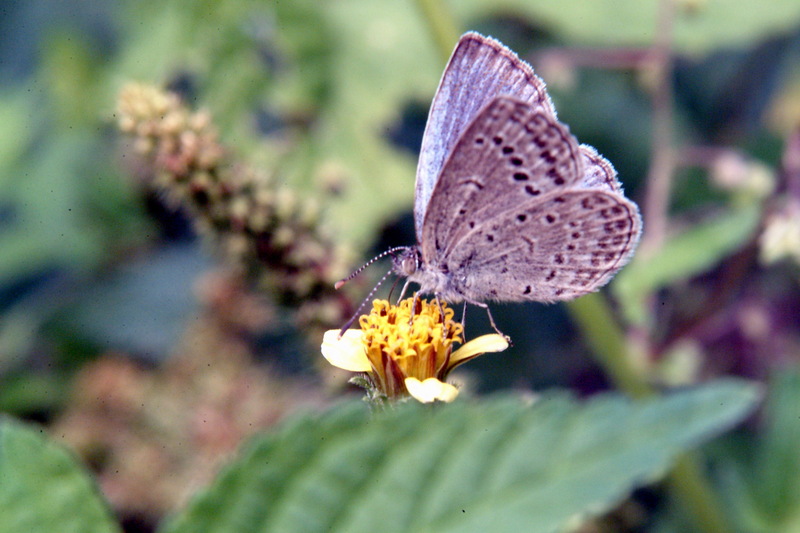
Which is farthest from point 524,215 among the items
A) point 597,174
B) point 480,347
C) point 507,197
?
point 480,347

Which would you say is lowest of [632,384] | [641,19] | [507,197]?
[632,384]

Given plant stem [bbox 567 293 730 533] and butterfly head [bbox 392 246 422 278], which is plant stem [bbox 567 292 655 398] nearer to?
plant stem [bbox 567 293 730 533]

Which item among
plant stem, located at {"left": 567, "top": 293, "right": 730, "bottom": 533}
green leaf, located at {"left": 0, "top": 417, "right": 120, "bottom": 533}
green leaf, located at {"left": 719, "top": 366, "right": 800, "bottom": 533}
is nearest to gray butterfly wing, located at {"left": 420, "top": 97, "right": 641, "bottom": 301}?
plant stem, located at {"left": 567, "top": 293, "right": 730, "bottom": 533}

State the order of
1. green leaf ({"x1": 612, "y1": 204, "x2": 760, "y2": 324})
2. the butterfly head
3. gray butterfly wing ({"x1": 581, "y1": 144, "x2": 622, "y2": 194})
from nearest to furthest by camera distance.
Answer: gray butterfly wing ({"x1": 581, "y1": 144, "x2": 622, "y2": 194})
the butterfly head
green leaf ({"x1": 612, "y1": 204, "x2": 760, "y2": 324})

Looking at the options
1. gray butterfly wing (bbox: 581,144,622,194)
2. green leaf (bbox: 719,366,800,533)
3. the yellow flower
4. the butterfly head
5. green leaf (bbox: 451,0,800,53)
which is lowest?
green leaf (bbox: 719,366,800,533)

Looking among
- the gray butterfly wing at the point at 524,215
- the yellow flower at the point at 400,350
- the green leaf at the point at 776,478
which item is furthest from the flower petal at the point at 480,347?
the green leaf at the point at 776,478

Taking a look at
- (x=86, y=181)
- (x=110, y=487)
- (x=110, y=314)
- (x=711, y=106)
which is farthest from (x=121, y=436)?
(x=711, y=106)

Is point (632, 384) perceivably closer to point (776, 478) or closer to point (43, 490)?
point (776, 478)
